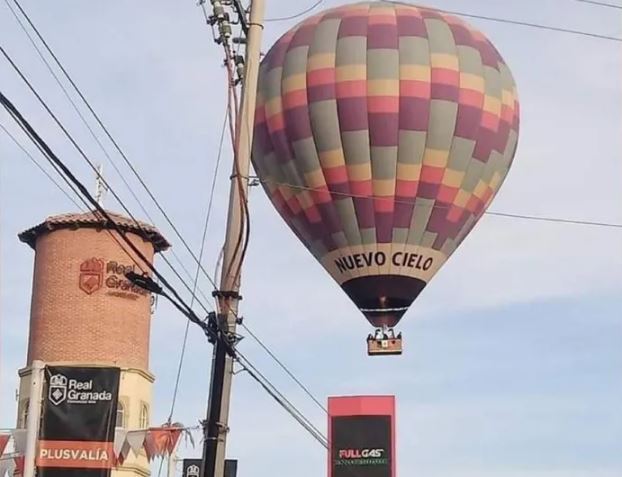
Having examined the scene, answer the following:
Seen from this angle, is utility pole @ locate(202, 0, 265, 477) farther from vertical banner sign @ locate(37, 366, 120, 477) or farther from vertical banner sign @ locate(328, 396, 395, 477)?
vertical banner sign @ locate(328, 396, 395, 477)

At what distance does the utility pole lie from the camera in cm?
1398

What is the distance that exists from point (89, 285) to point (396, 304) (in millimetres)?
33739

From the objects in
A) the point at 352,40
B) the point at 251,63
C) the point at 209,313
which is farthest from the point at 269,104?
the point at 209,313

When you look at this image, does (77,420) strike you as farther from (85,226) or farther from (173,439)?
(85,226)

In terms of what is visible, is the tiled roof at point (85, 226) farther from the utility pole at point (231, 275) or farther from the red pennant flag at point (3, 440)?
the utility pole at point (231, 275)

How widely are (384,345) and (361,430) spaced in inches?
142

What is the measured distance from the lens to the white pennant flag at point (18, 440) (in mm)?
29094

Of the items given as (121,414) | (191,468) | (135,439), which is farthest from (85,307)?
(191,468)

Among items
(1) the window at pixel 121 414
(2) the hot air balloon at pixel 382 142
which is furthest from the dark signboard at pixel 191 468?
(1) the window at pixel 121 414

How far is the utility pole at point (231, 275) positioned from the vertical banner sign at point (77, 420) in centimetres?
550

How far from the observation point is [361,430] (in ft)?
69.9

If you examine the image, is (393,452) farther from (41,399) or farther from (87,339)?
(87,339)

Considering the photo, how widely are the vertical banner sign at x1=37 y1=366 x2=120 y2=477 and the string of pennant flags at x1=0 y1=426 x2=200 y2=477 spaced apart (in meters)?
7.68

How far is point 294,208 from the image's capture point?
25562 mm
